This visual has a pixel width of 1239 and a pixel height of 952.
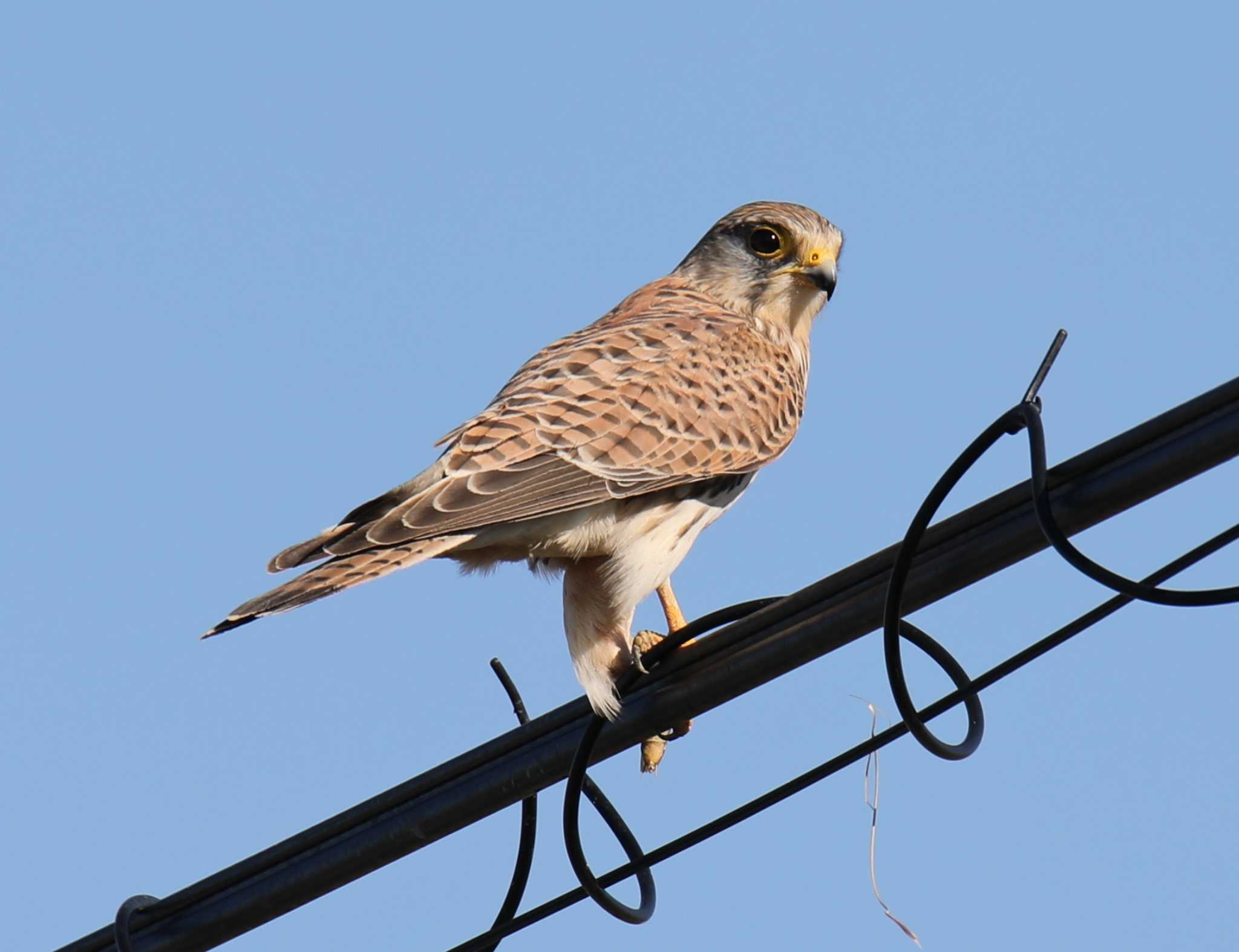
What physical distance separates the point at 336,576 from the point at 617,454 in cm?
119

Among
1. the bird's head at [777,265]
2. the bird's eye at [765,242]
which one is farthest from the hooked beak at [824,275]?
the bird's eye at [765,242]

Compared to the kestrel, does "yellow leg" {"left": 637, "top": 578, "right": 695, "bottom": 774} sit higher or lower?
lower

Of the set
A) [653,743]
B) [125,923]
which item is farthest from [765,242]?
[125,923]

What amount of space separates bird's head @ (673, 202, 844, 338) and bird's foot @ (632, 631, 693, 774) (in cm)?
181

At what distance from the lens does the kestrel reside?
436 cm

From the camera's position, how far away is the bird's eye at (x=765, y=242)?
6.56 metres

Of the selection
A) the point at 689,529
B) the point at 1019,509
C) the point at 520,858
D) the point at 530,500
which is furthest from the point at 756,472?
the point at 1019,509

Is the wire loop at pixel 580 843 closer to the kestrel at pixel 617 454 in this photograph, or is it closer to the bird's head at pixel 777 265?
the kestrel at pixel 617 454

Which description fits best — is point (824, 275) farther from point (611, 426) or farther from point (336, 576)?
point (336, 576)

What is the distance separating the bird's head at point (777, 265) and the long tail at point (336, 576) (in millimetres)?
2364

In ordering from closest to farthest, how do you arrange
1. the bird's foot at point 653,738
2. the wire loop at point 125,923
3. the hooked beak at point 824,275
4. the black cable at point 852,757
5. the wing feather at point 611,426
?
the black cable at point 852,757, the wire loop at point 125,923, the wing feather at point 611,426, the bird's foot at point 653,738, the hooked beak at point 824,275

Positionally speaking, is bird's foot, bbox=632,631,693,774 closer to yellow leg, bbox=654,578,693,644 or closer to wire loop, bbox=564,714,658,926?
yellow leg, bbox=654,578,693,644

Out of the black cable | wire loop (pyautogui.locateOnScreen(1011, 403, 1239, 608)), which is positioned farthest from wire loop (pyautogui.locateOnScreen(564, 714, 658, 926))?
wire loop (pyautogui.locateOnScreen(1011, 403, 1239, 608))

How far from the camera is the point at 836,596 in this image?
2.94 metres
